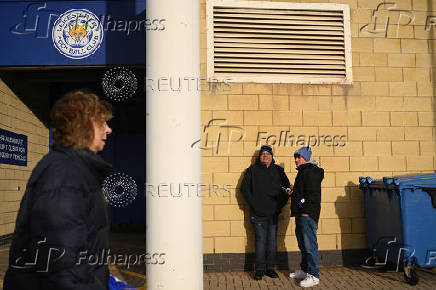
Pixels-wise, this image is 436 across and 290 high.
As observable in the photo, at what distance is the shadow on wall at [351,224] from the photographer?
6.35 metres

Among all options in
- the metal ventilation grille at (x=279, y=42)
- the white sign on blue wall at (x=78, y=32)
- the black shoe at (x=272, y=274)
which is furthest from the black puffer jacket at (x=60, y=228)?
the white sign on blue wall at (x=78, y=32)

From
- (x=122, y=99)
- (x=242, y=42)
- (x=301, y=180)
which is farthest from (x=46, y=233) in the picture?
(x=122, y=99)

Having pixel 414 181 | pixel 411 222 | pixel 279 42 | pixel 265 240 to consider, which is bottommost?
pixel 265 240

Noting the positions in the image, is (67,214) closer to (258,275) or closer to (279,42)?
(258,275)

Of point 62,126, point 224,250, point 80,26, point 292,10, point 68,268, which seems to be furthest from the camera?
point 80,26

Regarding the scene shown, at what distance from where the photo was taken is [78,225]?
1.69 m

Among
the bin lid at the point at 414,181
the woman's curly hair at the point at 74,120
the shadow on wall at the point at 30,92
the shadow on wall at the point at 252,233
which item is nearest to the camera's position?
the woman's curly hair at the point at 74,120

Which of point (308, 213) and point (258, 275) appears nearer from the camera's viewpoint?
point (308, 213)

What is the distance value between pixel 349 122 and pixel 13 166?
6.71m

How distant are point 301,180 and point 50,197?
14.0 ft

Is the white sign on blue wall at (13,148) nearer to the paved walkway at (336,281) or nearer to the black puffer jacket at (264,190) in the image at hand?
the paved walkway at (336,281)

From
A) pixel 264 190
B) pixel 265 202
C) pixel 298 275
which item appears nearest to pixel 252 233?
pixel 265 202

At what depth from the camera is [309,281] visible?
5234 mm

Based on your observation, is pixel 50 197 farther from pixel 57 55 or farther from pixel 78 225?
pixel 57 55
